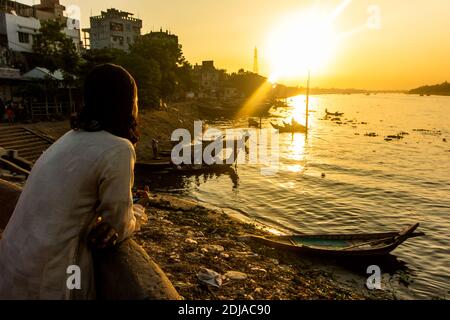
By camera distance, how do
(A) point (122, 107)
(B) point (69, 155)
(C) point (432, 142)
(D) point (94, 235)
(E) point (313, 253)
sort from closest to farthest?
(B) point (69, 155)
(D) point (94, 235)
(A) point (122, 107)
(E) point (313, 253)
(C) point (432, 142)

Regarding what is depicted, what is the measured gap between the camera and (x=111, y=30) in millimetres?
71500

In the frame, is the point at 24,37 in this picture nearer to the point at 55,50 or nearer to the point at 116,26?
the point at 55,50

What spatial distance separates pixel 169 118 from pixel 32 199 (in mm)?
44809

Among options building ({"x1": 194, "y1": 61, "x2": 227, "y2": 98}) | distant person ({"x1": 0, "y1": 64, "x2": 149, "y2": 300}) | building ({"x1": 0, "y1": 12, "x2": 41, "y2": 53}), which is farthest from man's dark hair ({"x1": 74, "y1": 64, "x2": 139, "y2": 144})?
building ({"x1": 194, "y1": 61, "x2": 227, "y2": 98})

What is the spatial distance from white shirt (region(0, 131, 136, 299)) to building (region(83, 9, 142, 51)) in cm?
7660

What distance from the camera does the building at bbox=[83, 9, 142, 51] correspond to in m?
71.4

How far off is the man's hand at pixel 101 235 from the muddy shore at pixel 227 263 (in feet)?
11.8

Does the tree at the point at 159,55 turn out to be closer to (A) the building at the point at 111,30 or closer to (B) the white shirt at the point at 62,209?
(A) the building at the point at 111,30

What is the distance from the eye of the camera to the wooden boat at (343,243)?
35.9ft

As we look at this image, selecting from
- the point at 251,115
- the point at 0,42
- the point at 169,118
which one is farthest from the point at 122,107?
the point at 251,115

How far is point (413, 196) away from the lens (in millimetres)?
22375

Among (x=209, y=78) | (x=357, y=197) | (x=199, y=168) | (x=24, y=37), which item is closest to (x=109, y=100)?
(x=357, y=197)

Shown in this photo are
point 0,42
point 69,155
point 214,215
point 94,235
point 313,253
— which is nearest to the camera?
point 69,155
